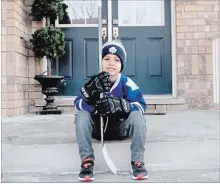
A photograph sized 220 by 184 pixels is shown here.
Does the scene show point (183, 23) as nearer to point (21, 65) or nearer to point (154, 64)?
point (154, 64)

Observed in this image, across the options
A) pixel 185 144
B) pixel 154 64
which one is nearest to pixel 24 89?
pixel 154 64

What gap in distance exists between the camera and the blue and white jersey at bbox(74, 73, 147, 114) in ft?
6.64

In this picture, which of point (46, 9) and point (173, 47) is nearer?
point (46, 9)

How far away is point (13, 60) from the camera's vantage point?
3.87m

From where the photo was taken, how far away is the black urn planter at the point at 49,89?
4.08 metres

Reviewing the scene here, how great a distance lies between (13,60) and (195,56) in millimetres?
2130

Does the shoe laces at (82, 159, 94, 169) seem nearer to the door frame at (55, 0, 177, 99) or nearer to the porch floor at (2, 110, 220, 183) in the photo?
the porch floor at (2, 110, 220, 183)

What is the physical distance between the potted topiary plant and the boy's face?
2.07 metres

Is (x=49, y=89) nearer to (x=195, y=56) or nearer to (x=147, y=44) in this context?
(x=147, y=44)

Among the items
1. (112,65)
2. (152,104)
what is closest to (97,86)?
(112,65)

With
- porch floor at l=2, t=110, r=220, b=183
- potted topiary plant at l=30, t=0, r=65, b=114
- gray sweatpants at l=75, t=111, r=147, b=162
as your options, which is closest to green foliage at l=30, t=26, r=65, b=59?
potted topiary plant at l=30, t=0, r=65, b=114

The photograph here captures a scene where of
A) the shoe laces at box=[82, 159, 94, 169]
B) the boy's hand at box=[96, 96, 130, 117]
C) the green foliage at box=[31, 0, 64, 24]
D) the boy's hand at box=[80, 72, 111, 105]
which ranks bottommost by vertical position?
the shoe laces at box=[82, 159, 94, 169]

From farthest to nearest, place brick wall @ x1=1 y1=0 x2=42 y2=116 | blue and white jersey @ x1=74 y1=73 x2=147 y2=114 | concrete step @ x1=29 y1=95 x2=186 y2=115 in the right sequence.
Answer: concrete step @ x1=29 y1=95 x2=186 y2=115 → brick wall @ x1=1 y1=0 x2=42 y2=116 → blue and white jersey @ x1=74 y1=73 x2=147 y2=114

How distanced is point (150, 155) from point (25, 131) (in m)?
1.13
